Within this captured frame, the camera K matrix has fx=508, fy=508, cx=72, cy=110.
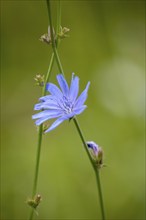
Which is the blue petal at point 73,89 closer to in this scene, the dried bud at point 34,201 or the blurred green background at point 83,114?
the dried bud at point 34,201

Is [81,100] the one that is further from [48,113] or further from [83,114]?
[83,114]

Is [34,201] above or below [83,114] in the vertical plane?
below

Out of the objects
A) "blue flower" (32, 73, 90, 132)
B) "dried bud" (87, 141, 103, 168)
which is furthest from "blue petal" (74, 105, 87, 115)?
"dried bud" (87, 141, 103, 168)

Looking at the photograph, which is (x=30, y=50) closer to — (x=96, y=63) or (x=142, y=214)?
(x=96, y=63)

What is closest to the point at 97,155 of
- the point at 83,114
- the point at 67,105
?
the point at 67,105

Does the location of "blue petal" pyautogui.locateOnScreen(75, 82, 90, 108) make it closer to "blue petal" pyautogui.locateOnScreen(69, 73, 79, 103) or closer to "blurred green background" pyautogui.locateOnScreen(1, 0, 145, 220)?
"blue petal" pyautogui.locateOnScreen(69, 73, 79, 103)

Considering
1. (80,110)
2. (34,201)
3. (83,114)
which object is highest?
(83,114)

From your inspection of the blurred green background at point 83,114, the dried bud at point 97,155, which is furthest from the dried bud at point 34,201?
the blurred green background at point 83,114

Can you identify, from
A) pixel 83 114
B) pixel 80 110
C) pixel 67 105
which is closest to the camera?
pixel 80 110
